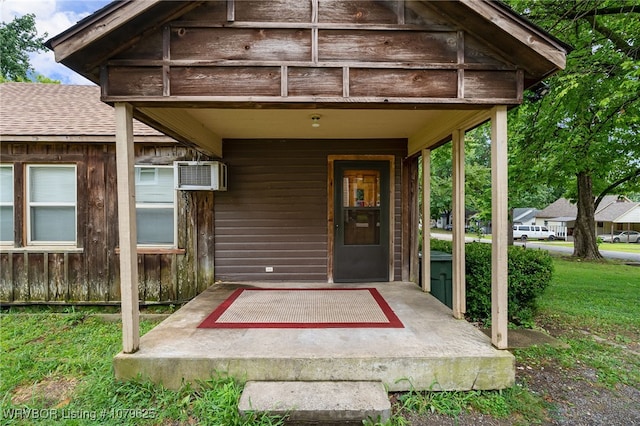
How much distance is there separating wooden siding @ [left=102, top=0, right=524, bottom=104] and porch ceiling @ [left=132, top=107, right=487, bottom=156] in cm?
37

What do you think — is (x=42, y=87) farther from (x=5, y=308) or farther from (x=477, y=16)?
(x=477, y=16)

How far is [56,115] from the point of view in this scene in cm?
523

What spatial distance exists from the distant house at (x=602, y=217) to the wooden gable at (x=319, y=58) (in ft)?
104

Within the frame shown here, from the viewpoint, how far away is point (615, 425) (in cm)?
224

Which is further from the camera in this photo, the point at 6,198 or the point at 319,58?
the point at 6,198

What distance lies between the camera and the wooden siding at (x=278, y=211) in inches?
198

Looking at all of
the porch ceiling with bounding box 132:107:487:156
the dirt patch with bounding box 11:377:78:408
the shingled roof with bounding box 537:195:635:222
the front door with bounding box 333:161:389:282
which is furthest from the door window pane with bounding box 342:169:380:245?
the shingled roof with bounding box 537:195:635:222

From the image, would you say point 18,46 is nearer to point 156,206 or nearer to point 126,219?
point 156,206

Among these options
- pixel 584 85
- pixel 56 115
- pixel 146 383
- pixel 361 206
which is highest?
pixel 584 85

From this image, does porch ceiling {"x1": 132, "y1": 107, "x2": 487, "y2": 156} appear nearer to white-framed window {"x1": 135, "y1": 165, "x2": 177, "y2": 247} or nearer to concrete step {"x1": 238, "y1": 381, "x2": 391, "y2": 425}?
white-framed window {"x1": 135, "y1": 165, "x2": 177, "y2": 247}

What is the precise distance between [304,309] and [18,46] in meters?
24.2

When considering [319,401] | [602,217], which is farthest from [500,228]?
[602,217]

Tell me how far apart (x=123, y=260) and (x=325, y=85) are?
2.22m

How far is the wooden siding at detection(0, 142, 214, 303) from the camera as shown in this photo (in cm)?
479
